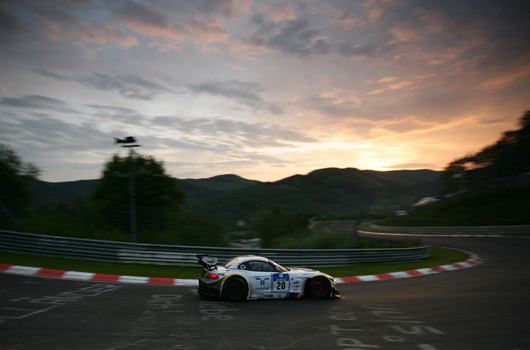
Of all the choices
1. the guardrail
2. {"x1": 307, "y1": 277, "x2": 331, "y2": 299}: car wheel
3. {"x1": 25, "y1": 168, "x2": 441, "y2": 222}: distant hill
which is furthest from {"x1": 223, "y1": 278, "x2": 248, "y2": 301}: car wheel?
{"x1": 25, "y1": 168, "x2": 441, "y2": 222}: distant hill

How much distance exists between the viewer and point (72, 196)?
15.3 m

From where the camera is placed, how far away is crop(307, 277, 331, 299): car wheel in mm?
9219

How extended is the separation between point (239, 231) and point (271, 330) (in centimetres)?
1003

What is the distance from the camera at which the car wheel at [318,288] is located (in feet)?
30.2

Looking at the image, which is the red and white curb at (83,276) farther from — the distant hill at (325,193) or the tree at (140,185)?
the distant hill at (325,193)

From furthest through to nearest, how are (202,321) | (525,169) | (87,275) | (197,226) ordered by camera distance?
(525,169) → (197,226) → (87,275) → (202,321)

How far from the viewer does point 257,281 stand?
8820 mm

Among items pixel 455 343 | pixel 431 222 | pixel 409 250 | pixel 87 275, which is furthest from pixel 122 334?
pixel 431 222

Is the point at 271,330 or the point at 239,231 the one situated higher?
the point at 239,231

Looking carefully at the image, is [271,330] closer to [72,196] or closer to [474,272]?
[474,272]

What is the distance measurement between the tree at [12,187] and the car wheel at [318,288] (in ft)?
40.9

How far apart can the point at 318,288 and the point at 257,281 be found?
5.49 feet

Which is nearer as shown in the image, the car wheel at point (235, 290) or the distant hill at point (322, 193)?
the car wheel at point (235, 290)

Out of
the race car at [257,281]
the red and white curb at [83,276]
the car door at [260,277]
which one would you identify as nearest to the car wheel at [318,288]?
the race car at [257,281]
